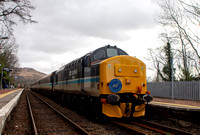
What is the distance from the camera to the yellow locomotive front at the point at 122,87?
815 centimetres

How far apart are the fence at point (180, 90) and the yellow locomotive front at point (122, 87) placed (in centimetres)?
987

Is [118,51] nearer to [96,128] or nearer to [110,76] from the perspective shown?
[110,76]

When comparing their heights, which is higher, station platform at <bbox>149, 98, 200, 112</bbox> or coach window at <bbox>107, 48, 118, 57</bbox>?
coach window at <bbox>107, 48, 118, 57</bbox>

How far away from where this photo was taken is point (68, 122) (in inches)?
352

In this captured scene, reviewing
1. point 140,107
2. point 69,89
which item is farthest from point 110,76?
point 69,89

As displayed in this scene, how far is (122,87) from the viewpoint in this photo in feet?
27.6

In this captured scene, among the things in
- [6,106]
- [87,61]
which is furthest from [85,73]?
[6,106]

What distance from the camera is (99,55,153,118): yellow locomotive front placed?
815 cm

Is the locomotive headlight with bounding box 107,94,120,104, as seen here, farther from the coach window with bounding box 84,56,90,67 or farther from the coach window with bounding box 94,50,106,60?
the coach window with bounding box 84,56,90,67

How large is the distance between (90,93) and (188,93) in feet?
38.1

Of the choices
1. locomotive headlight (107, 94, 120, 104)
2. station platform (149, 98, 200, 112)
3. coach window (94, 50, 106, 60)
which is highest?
coach window (94, 50, 106, 60)

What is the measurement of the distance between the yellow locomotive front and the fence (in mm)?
9873

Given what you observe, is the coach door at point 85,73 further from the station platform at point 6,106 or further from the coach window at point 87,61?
the station platform at point 6,106

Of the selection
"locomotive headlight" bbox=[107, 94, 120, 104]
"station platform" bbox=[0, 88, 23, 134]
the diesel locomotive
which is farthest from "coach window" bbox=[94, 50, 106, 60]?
"station platform" bbox=[0, 88, 23, 134]
